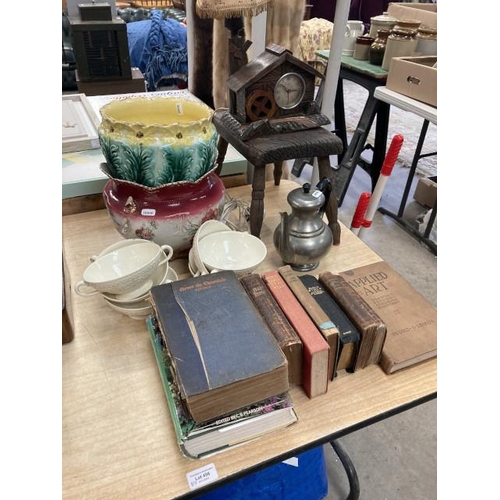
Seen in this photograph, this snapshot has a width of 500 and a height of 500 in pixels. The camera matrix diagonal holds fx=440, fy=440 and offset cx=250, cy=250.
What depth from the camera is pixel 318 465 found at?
3.58ft

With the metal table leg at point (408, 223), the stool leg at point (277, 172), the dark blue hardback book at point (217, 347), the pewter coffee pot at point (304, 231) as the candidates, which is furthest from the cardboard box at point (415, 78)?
the dark blue hardback book at point (217, 347)

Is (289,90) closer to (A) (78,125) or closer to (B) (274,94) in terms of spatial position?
(B) (274,94)

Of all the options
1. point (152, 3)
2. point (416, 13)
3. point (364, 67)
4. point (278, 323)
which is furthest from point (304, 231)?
point (152, 3)

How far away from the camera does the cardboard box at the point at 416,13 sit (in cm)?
243

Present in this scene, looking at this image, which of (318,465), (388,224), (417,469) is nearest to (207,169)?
(318,465)

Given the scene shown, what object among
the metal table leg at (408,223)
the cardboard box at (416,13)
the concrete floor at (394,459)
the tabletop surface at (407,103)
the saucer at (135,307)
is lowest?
the concrete floor at (394,459)

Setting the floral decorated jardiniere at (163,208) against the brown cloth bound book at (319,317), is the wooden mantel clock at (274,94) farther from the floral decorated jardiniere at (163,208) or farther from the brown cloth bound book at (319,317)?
the brown cloth bound book at (319,317)

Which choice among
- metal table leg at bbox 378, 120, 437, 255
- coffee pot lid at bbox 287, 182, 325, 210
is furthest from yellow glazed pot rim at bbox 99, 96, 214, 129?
metal table leg at bbox 378, 120, 437, 255

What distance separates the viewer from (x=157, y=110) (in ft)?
3.30

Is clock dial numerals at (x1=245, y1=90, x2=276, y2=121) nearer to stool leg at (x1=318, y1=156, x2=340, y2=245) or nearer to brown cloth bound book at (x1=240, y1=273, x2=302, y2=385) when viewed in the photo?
stool leg at (x1=318, y1=156, x2=340, y2=245)

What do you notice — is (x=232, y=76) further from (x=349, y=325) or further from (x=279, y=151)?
(x=349, y=325)

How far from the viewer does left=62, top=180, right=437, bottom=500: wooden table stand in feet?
1.92

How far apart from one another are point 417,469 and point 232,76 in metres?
1.27

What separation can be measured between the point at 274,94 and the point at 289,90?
0.04 meters
